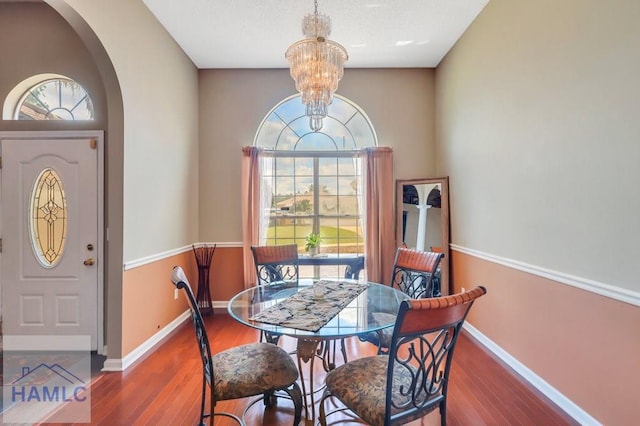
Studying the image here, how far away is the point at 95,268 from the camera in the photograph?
2645 millimetres

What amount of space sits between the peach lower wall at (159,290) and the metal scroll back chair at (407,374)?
1.96m

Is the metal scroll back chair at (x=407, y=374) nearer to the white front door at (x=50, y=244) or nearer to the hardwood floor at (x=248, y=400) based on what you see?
the hardwood floor at (x=248, y=400)

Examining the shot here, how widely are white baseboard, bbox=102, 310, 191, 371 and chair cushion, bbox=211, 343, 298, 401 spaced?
1.27 m

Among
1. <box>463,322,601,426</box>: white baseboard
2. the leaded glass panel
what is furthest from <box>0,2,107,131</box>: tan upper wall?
<box>463,322,601,426</box>: white baseboard

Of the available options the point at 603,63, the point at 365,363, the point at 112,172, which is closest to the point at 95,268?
the point at 112,172

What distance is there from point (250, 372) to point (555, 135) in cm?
250

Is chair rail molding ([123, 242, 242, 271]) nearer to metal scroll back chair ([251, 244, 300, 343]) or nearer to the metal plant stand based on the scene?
the metal plant stand

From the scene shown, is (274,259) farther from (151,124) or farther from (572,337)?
(572,337)

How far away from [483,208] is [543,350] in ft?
4.25

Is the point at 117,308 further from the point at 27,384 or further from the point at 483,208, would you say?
the point at 483,208

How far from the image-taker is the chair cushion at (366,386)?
1341 mm

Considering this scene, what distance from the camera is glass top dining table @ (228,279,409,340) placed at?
1489 millimetres

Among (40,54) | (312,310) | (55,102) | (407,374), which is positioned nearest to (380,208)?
(312,310)

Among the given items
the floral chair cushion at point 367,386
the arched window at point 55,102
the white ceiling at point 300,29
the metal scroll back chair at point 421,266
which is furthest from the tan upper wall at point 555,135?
the arched window at point 55,102
